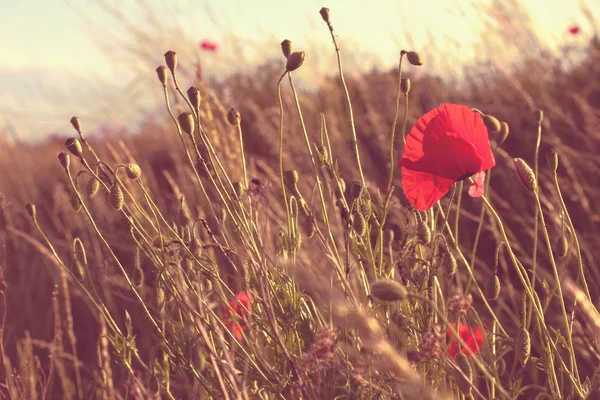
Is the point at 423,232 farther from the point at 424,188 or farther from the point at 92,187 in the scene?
the point at 92,187

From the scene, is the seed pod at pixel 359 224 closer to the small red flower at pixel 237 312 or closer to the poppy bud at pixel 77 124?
the small red flower at pixel 237 312

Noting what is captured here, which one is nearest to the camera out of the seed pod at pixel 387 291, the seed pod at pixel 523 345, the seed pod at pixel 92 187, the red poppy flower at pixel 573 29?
the seed pod at pixel 387 291

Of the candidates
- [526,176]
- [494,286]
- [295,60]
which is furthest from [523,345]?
[295,60]

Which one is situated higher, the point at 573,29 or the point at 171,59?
the point at 171,59

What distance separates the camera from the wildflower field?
1032 millimetres

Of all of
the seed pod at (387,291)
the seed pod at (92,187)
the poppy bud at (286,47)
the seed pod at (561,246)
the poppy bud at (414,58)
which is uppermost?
the poppy bud at (286,47)

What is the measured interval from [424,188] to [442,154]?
0.18ft

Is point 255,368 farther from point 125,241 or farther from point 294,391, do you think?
point 125,241

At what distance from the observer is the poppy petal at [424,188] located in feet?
3.43

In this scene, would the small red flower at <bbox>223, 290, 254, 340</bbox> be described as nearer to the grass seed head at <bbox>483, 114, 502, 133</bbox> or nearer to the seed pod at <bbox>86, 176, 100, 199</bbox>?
the seed pod at <bbox>86, 176, 100, 199</bbox>

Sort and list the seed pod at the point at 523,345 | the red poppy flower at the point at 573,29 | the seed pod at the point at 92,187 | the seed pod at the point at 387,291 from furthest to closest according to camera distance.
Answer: the red poppy flower at the point at 573,29 → the seed pod at the point at 92,187 → the seed pod at the point at 523,345 → the seed pod at the point at 387,291

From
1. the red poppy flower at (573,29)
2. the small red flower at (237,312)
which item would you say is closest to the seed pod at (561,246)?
the small red flower at (237,312)

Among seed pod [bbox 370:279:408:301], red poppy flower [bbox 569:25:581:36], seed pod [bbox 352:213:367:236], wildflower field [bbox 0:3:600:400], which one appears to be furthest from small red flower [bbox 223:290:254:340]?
red poppy flower [bbox 569:25:581:36]

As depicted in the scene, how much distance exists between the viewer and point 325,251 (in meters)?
0.98
